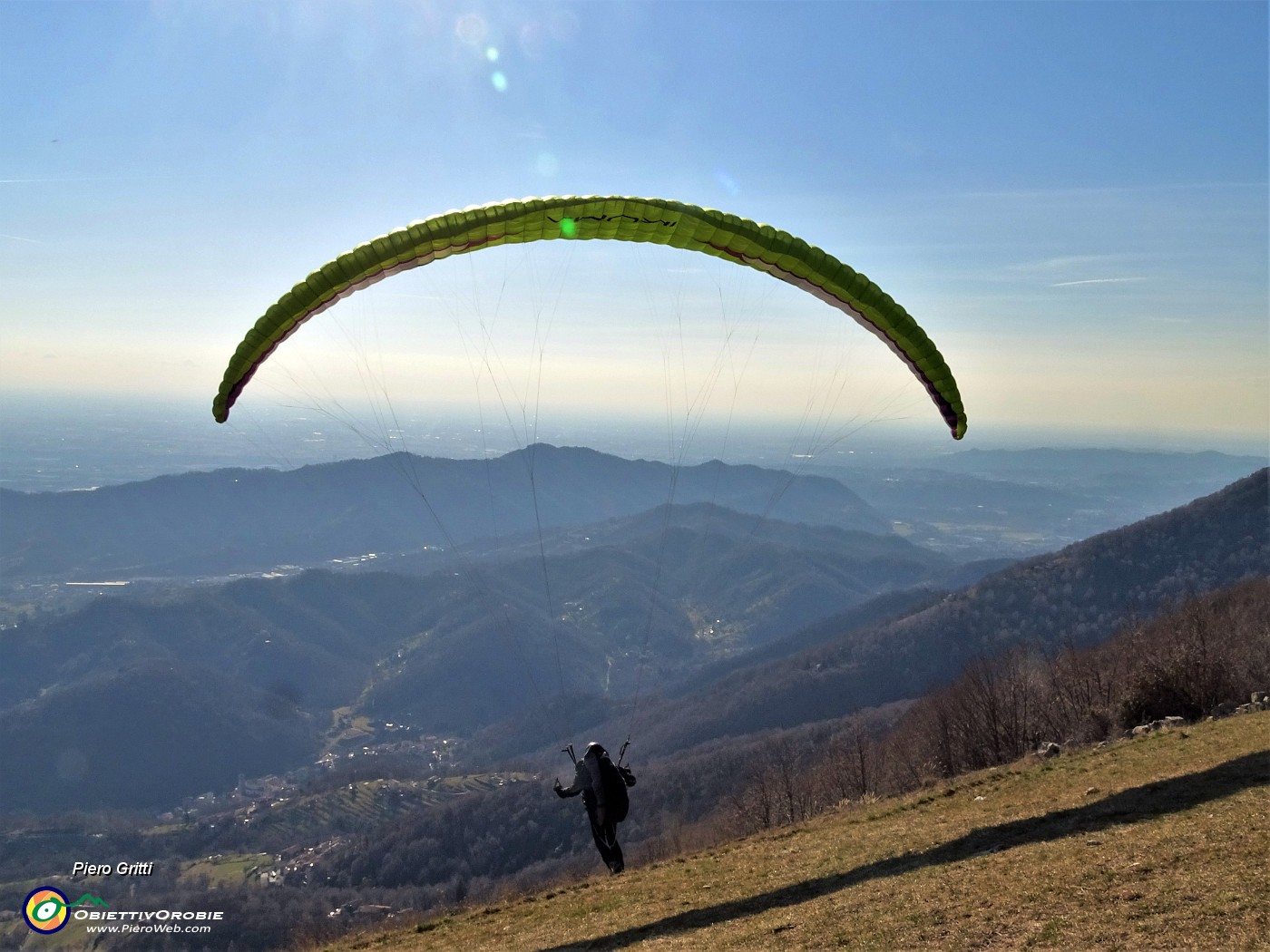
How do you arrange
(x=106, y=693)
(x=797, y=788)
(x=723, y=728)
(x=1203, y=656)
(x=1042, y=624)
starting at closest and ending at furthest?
1. (x=1203, y=656)
2. (x=797, y=788)
3. (x=1042, y=624)
4. (x=723, y=728)
5. (x=106, y=693)

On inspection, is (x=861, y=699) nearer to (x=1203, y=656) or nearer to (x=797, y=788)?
(x=797, y=788)

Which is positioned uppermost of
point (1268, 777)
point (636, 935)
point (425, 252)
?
point (425, 252)

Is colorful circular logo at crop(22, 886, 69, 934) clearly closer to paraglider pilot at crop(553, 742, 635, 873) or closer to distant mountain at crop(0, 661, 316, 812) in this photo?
paraglider pilot at crop(553, 742, 635, 873)

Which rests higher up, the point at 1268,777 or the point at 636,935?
the point at 1268,777

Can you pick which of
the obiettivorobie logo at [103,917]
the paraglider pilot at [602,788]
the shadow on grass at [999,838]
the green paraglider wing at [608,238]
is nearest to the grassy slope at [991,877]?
the shadow on grass at [999,838]

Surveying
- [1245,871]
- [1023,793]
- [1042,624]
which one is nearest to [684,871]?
[1023,793]

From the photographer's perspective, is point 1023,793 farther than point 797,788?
No

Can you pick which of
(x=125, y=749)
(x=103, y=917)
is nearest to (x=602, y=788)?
(x=103, y=917)
